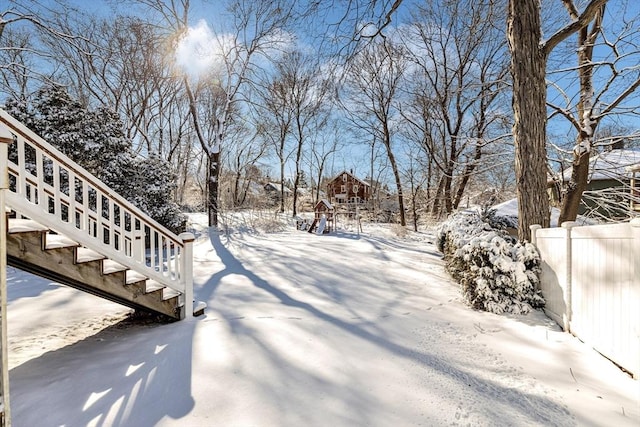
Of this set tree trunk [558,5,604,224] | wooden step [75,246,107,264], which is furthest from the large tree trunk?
wooden step [75,246,107,264]

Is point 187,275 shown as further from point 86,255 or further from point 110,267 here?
point 86,255

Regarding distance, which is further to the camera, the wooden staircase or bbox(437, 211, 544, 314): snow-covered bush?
bbox(437, 211, 544, 314): snow-covered bush

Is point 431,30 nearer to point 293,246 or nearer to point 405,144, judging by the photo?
point 405,144

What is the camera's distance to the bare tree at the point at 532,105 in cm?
461

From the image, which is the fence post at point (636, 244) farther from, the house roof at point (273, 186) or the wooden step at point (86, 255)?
the house roof at point (273, 186)

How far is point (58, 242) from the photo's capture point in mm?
2816

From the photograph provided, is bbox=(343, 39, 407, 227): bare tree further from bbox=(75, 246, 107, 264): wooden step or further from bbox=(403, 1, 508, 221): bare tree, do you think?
bbox=(75, 246, 107, 264): wooden step

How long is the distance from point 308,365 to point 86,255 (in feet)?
7.97

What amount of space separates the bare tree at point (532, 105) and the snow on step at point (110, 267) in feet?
18.0

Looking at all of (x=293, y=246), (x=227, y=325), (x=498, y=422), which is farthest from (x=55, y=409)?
(x=293, y=246)

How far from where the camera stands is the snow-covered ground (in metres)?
2.10

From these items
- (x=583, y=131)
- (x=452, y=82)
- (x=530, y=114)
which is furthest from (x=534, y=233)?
(x=452, y=82)

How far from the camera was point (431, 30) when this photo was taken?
12836 mm

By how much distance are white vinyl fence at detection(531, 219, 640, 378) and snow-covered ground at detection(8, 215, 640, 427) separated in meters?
0.17
